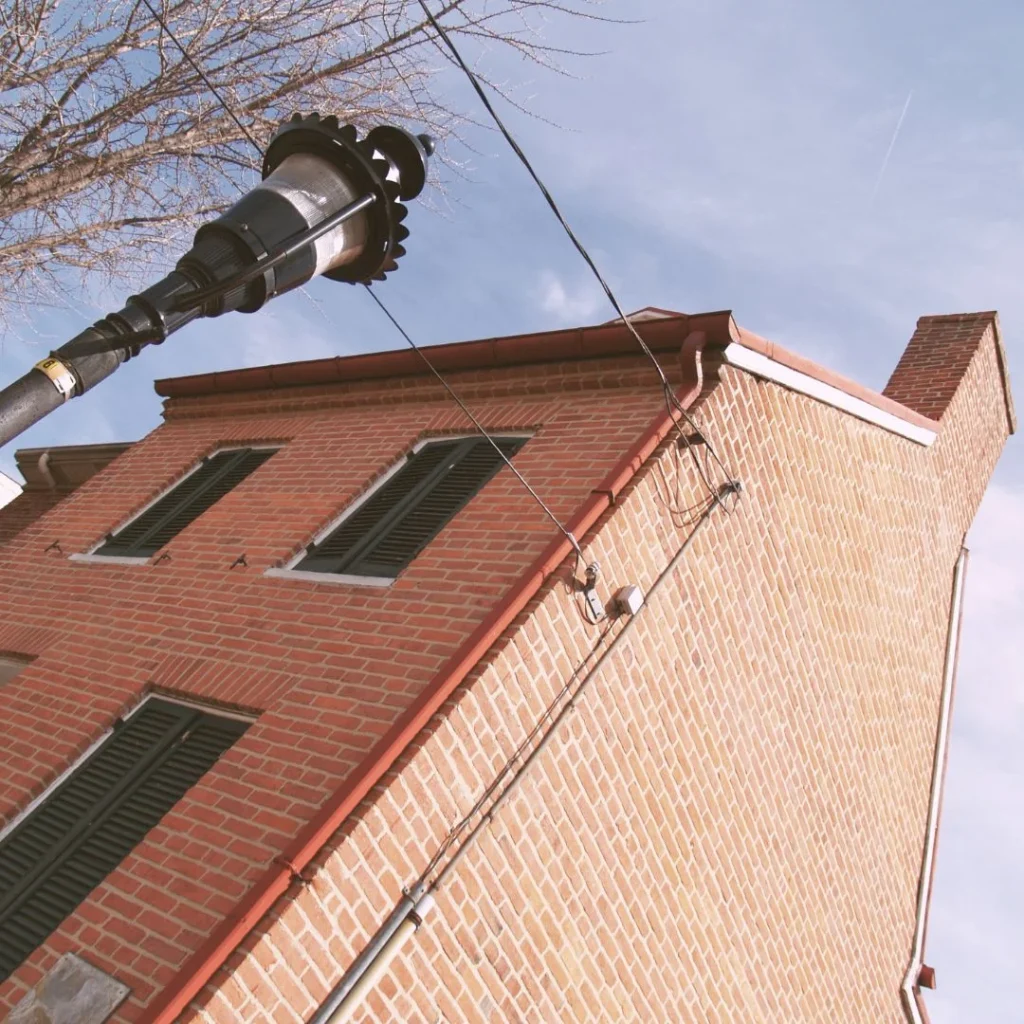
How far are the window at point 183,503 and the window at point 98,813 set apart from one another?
7.71ft

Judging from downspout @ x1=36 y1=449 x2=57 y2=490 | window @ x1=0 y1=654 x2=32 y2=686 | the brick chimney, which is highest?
the brick chimney

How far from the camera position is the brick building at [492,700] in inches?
163

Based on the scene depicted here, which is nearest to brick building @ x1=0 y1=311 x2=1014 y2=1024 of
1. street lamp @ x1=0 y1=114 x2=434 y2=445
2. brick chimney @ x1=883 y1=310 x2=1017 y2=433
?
brick chimney @ x1=883 y1=310 x2=1017 y2=433

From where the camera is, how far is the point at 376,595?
5512mm

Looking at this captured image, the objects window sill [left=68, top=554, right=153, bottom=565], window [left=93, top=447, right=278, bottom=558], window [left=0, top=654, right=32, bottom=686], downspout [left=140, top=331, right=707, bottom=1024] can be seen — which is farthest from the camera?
window [left=93, top=447, right=278, bottom=558]

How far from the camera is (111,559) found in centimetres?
743

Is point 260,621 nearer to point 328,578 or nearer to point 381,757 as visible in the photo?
point 328,578

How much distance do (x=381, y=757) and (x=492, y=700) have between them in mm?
697

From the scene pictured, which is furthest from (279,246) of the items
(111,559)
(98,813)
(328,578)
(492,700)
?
(111,559)

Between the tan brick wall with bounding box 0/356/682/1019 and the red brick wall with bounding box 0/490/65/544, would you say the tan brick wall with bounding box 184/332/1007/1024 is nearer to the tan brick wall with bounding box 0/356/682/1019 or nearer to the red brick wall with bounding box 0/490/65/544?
the tan brick wall with bounding box 0/356/682/1019

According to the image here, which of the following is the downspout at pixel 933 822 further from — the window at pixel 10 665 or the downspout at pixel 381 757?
the window at pixel 10 665

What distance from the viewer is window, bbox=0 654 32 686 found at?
21.9 ft

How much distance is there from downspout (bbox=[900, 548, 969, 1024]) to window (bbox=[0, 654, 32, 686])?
787 cm

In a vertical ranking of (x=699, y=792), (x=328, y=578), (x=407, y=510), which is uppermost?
(x=407, y=510)
